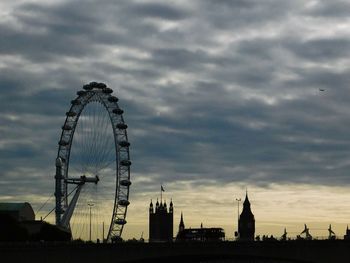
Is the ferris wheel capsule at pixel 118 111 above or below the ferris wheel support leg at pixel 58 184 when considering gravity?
above

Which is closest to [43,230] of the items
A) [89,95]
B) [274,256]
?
[89,95]

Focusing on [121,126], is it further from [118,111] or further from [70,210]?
[70,210]

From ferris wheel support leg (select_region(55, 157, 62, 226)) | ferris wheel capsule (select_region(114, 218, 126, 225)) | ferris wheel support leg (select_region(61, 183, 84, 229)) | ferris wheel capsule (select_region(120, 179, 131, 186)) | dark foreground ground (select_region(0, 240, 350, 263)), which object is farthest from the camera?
ferris wheel support leg (select_region(55, 157, 62, 226))

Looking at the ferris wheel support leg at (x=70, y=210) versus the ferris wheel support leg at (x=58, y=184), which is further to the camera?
the ferris wheel support leg at (x=58, y=184)

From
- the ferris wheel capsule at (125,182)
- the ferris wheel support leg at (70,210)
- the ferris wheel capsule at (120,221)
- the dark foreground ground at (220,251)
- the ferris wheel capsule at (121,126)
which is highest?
the ferris wheel capsule at (121,126)

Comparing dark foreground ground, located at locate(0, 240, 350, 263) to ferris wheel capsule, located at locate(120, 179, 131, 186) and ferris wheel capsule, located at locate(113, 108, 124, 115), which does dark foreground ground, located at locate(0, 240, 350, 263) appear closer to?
ferris wheel capsule, located at locate(120, 179, 131, 186)

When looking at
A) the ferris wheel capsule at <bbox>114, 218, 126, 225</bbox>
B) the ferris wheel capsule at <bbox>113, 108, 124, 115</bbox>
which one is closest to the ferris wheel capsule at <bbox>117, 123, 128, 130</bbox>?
the ferris wheel capsule at <bbox>113, 108, 124, 115</bbox>

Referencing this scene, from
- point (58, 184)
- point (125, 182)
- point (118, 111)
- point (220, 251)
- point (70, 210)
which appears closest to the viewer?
point (220, 251)

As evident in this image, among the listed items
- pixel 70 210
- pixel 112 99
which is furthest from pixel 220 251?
pixel 70 210

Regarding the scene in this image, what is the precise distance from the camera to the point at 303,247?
136125 mm

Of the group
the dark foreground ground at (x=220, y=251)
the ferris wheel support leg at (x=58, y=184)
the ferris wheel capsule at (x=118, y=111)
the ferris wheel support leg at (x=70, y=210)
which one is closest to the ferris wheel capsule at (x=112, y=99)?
the ferris wheel capsule at (x=118, y=111)

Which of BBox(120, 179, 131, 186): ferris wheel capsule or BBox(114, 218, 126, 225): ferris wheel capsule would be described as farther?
BBox(120, 179, 131, 186): ferris wheel capsule

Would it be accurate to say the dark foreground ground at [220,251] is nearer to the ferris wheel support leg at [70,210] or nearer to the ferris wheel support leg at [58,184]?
the ferris wheel support leg at [70,210]

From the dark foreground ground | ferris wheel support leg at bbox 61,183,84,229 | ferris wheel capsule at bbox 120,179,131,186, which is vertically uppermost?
ferris wheel capsule at bbox 120,179,131,186
